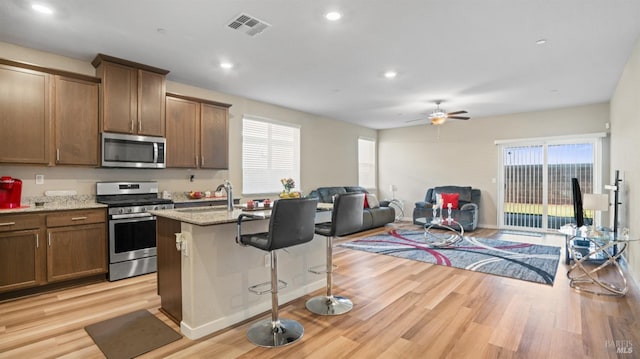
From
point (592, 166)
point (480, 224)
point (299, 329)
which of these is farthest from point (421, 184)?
point (299, 329)

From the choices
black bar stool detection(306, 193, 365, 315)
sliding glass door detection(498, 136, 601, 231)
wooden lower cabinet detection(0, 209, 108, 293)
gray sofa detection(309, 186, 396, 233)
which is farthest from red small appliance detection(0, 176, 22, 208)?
sliding glass door detection(498, 136, 601, 231)

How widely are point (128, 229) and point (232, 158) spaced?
7.25 feet

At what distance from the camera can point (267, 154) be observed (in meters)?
6.38

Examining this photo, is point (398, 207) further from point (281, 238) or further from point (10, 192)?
point (10, 192)

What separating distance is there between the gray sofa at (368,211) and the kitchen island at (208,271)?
4.09 meters

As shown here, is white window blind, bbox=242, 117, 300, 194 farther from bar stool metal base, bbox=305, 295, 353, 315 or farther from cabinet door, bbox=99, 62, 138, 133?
bar stool metal base, bbox=305, 295, 353, 315

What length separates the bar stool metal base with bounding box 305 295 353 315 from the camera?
2.91m

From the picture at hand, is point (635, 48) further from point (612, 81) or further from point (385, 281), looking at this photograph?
point (385, 281)

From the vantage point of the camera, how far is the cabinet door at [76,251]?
3.45 meters

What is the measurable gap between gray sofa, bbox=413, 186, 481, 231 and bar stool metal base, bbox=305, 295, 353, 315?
404 centimetres

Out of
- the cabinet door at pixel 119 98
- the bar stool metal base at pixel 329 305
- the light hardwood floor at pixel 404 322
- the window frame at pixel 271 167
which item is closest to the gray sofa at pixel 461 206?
the window frame at pixel 271 167

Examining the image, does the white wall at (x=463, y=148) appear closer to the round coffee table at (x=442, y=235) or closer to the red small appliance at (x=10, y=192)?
the round coffee table at (x=442, y=235)

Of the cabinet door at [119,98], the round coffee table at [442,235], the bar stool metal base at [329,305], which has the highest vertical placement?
the cabinet door at [119,98]

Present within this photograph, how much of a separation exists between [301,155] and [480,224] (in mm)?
4759
